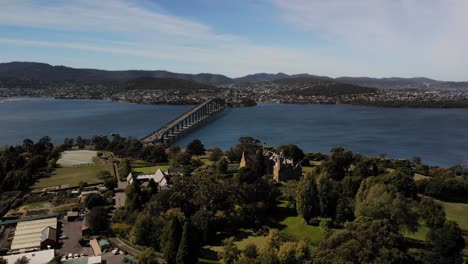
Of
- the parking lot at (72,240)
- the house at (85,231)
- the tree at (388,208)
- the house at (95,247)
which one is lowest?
the parking lot at (72,240)

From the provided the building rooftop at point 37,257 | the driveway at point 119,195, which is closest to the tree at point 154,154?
the driveway at point 119,195

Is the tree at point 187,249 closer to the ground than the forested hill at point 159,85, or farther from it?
closer to the ground

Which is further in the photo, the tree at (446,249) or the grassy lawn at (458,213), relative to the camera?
the grassy lawn at (458,213)

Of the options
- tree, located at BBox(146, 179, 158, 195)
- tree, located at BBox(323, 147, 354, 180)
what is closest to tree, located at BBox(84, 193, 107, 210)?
tree, located at BBox(146, 179, 158, 195)

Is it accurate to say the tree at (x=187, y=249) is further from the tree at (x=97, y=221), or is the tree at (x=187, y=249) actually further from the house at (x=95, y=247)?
the tree at (x=97, y=221)

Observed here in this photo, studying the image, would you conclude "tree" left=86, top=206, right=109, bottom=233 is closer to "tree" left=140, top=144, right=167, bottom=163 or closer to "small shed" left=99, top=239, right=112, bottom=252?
"small shed" left=99, top=239, right=112, bottom=252

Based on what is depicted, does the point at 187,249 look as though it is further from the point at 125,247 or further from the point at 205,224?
the point at 125,247

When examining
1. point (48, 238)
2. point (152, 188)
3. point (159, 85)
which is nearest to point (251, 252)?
point (152, 188)
